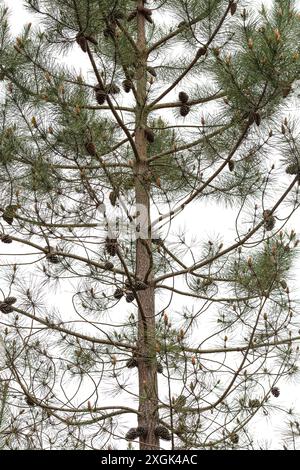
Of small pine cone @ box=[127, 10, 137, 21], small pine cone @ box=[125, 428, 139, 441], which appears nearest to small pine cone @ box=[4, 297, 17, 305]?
small pine cone @ box=[125, 428, 139, 441]

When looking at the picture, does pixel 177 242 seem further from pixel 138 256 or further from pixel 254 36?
pixel 254 36

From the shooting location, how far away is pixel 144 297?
446cm

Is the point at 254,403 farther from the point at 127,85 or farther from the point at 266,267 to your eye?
the point at 127,85

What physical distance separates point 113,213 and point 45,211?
55cm

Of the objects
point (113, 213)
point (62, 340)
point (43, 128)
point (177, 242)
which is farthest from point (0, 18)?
point (62, 340)

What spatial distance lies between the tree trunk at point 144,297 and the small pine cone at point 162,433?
24 mm

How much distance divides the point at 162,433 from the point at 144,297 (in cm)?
78

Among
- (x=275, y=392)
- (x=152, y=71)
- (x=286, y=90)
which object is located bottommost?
(x=275, y=392)

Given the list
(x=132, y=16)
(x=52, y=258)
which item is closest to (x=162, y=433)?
(x=52, y=258)

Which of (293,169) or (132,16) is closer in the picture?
(293,169)

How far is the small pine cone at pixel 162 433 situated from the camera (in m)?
3.93

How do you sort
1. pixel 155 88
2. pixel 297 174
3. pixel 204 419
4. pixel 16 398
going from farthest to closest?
pixel 155 88 → pixel 16 398 → pixel 204 419 → pixel 297 174

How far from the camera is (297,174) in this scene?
388 cm

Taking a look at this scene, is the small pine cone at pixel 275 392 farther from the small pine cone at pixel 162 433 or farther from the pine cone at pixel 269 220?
the pine cone at pixel 269 220
